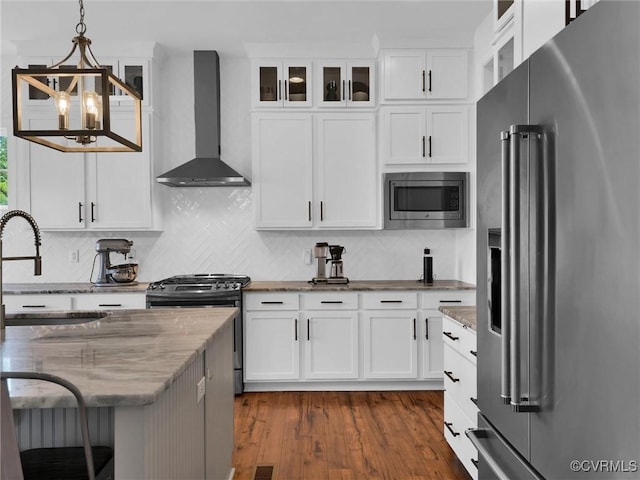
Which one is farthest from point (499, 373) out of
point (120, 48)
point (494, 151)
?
point (120, 48)

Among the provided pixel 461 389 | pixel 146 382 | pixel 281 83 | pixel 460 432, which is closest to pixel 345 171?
pixel 281 83

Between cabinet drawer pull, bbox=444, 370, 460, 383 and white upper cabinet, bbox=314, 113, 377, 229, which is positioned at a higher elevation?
white upper cabinet, bbox=314, 113, 377, 229

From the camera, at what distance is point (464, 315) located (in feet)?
8.16

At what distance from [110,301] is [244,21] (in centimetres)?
253

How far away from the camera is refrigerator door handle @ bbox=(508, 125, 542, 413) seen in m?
1.29

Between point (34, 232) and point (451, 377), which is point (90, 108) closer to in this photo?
point (34, 232)

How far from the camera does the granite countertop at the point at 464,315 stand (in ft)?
7.47

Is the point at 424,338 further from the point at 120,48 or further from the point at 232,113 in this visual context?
the point at 120,48

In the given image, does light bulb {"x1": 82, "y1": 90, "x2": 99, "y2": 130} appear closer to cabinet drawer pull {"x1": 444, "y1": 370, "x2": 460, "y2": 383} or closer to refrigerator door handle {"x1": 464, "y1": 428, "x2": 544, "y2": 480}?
refrigerator door handle {"x1": 464, "y1": 428, "x2": 544, "y2": 480}

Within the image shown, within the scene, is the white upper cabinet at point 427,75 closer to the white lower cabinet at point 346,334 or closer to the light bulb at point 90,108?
the white lower cabinet at point 346,334

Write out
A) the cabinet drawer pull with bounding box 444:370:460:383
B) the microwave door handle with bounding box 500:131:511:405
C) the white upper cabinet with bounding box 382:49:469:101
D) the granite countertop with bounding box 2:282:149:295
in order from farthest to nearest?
the white upper cabinet with bounding box 382:49:469:101 → the granite countertop with bounding box 2:282:149:295 → the cabinet drawer pull with bounding box 444:370:460:383 → the microwave door handle with bounding box 500:131:511:405

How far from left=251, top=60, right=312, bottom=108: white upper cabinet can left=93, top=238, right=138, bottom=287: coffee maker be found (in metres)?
1.73

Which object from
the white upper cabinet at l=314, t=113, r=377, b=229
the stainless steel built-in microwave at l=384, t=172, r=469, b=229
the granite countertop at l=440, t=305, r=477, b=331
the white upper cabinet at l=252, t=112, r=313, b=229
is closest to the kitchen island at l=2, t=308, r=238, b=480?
the granite countertop at l=440, t=305, r=477, b=331

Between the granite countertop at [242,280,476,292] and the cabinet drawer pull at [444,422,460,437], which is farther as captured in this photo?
the granite countertop at [242,280,476,292]
